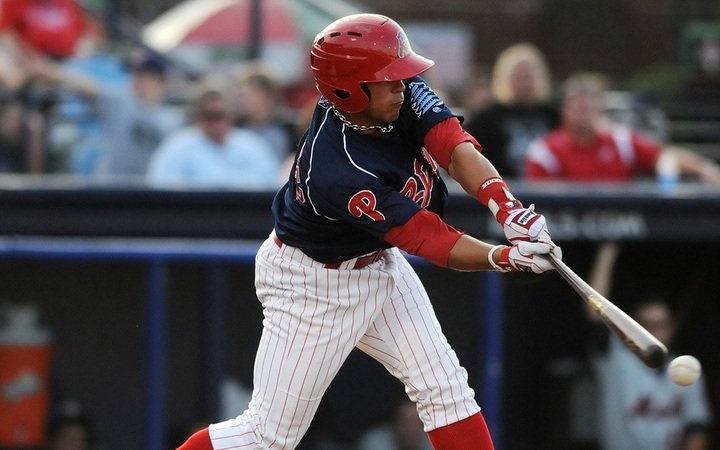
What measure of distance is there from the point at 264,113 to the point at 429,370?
11.4 ft

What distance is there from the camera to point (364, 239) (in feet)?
13.5

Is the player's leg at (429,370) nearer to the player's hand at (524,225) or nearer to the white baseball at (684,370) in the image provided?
the player's hand at (524,225)

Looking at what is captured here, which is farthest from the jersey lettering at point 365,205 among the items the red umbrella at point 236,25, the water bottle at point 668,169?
the red umbrella at point 236,25

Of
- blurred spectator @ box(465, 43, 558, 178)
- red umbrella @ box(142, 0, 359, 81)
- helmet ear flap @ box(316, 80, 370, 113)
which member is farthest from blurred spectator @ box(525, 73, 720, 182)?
red umbrella @ box(142, 0, 359, 81)

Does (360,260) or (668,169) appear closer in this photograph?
(360,260)

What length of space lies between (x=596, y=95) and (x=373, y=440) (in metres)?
2.11

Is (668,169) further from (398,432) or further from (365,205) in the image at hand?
(365,205)

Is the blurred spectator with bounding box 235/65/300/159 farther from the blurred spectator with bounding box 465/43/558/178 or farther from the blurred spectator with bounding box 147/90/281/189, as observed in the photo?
the blurred spectator with bounding box 465/43/558/178

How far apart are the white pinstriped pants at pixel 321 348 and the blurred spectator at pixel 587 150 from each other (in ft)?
8.98

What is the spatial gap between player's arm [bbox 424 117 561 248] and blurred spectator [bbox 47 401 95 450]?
2.53m

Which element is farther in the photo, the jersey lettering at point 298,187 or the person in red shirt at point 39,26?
the person in red shirt at point 39,26

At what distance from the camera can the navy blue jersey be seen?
3.82 metres

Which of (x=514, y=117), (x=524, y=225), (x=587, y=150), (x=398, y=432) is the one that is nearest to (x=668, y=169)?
(x=587, y=150)

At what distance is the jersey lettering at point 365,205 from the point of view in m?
3.81
